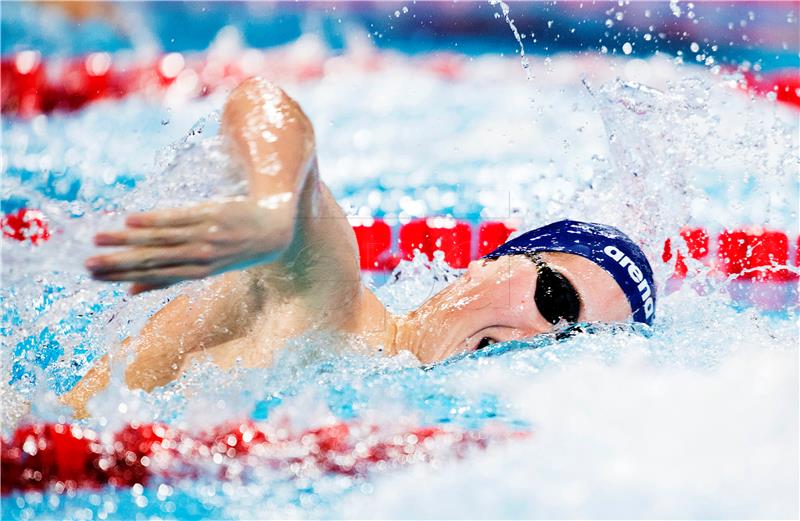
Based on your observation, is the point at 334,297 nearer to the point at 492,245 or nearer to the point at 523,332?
the point at 523,332

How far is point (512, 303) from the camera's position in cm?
151

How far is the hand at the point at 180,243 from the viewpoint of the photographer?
1.00 metres

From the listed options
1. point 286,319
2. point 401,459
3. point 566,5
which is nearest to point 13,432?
point 286,319

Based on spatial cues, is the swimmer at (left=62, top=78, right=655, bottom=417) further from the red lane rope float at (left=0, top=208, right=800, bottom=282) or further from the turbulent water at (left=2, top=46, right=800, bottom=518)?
A: the red lane rope float at (left=0, top=208, right=800, bottom=282)

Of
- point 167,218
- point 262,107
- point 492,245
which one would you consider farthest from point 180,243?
point 492,245

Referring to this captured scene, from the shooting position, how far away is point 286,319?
4.74 ft

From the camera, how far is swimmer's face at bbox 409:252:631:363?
4.95ft

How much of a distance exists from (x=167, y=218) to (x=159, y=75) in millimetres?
2697

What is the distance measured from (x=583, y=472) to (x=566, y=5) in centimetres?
288

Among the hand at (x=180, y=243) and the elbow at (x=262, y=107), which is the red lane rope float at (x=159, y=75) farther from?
the hand at (x=180, y=243)

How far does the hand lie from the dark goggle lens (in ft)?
1.99

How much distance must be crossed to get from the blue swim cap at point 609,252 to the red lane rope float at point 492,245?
2.91 feet

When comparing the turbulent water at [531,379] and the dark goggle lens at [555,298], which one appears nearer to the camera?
the turbulent water at [531,379]

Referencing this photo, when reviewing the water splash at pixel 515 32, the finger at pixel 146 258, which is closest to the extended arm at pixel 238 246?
the finger at pixel 146 258
